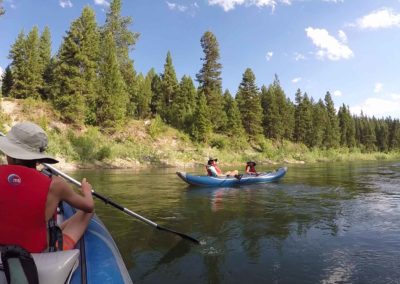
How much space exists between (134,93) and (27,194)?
156 ft

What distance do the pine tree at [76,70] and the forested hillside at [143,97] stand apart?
0.10m

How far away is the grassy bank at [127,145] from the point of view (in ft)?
98.1

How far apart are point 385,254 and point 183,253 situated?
3.65 meters

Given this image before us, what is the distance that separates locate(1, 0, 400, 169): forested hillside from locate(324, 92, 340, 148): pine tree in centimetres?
22

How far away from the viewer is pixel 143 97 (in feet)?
163

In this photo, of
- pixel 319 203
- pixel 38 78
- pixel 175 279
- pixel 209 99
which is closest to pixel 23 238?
pixel 175 279

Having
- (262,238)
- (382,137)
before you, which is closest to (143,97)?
(262,238)

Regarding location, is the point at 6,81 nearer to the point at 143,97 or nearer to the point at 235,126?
the point at 143,97

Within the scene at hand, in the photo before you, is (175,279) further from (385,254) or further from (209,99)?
(209,99)

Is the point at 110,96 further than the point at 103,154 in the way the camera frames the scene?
Yes

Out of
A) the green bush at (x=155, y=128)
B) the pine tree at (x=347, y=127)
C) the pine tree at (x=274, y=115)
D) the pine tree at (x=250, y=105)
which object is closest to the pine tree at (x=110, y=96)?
the green bush at (x=155, y=128)

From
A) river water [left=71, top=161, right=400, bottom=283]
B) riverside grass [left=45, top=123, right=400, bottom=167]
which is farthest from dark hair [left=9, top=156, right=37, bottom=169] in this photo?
riverside grass [left=45, top=123, right=400, bottom=167]

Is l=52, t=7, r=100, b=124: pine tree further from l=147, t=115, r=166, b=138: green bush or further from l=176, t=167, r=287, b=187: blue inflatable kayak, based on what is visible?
l=176, t=167, r=287, b=187: blue inflatable kayak

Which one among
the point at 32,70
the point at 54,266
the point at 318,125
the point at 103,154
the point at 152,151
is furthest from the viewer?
the point at 318,125
